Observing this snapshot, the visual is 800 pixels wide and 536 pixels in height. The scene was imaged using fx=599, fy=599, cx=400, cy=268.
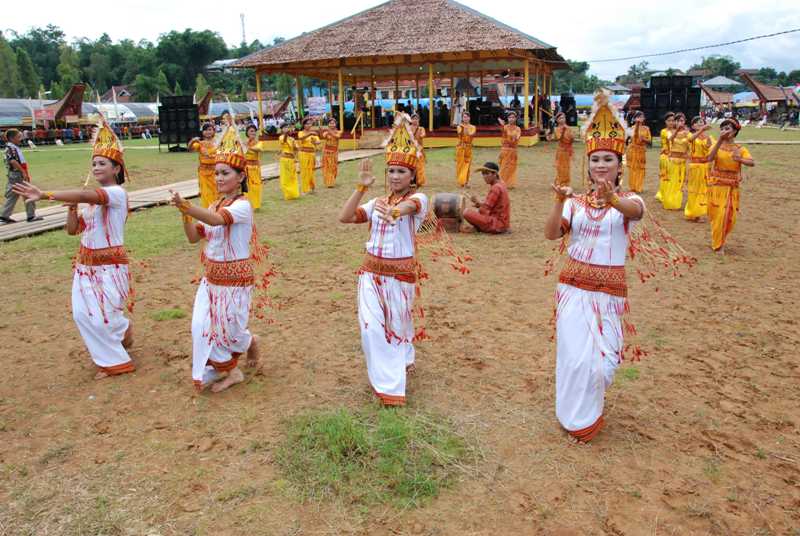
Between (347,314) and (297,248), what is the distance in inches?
119

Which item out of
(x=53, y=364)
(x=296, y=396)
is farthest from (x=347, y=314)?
(x=53, y=364)

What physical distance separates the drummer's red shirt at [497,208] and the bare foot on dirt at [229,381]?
18.6 ft

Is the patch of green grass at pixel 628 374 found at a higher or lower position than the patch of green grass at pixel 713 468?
higher

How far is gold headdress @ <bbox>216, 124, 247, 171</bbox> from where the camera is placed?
4.08m

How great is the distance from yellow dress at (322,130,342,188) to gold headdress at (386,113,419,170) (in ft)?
35.1

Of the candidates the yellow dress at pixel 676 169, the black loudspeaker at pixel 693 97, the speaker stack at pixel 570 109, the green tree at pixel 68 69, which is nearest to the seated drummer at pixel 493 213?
the yellow dress at pixel 676 169

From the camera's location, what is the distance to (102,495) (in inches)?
Answer: 124

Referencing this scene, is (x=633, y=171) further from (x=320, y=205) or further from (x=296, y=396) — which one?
(x=296, y=396)

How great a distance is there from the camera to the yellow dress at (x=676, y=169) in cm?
1055

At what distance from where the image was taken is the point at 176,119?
92.3 ft

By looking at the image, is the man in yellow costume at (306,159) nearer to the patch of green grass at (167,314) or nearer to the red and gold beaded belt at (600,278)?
the patch of green grass at (167,314)

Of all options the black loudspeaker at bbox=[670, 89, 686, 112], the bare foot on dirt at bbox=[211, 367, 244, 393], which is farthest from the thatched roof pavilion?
the bare foot on dirt at bbox=[211, 367, 244, 393]

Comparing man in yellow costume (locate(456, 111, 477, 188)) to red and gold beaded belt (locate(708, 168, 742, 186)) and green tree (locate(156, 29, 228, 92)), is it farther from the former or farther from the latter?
green tree (locate(156, 29, 228, 92))

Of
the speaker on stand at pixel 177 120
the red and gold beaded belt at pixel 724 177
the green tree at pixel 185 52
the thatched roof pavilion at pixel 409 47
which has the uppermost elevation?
the green tree at pixel 185 52
